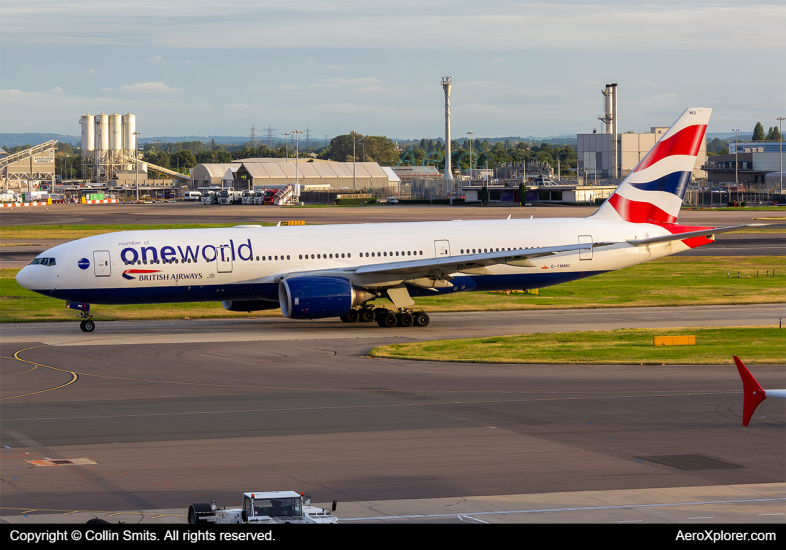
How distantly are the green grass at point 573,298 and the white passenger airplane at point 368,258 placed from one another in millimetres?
5070

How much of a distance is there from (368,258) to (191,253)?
342 inches

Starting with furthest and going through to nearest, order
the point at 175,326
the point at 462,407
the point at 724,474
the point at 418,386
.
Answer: the point at 175,326, the point at 418,386, the point at 462,407, the point at 724,474

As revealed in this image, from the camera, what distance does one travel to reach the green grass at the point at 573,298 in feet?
167

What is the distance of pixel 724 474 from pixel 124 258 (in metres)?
30.2

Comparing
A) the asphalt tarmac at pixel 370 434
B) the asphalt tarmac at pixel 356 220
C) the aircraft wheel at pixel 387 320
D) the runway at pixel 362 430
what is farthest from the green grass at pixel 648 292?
the asphalt tarmac at pixel 356 220

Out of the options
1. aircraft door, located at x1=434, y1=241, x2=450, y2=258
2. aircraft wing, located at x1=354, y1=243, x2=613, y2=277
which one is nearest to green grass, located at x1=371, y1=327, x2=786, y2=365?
aircraft wing, located at x1=354, y1=243, x2=613, y2=277

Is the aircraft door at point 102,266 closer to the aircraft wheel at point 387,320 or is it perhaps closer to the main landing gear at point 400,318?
the main landing gear at point 400,318

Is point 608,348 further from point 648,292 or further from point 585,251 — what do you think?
point 648,292

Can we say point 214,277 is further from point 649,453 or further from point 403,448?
point 649,453

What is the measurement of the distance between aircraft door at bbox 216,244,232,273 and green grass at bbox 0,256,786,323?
6.94m

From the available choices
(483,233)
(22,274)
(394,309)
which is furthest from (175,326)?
(483,233)

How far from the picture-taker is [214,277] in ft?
142
